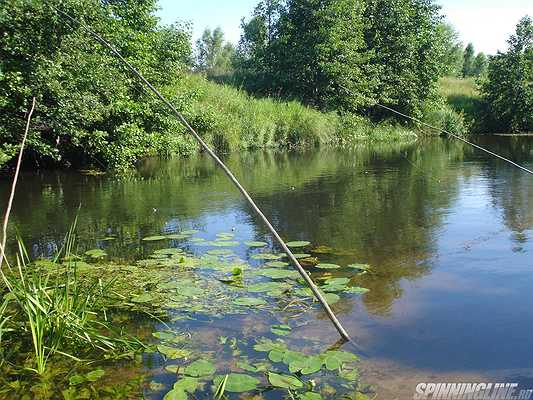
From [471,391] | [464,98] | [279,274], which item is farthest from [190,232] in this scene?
[464,98]

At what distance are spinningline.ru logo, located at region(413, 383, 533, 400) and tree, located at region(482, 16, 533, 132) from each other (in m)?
38.0

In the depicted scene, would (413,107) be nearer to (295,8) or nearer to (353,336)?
(295,8)

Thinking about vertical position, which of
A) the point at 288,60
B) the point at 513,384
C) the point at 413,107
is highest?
the point at 288,60

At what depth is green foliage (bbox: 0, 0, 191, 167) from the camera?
12.4 metres

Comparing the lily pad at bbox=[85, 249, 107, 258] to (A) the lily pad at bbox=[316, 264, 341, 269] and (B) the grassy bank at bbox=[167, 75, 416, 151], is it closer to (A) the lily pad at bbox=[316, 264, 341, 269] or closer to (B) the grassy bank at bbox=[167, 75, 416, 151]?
(A) the lily pad at bbox=[316, 264, 341, 269]

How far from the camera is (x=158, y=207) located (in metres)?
10.8

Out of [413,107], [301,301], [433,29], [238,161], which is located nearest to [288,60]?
[413,107]

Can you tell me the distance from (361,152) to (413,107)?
568 inches

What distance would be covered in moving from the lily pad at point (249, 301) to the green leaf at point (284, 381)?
1.47m

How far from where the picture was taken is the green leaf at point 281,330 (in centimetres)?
449

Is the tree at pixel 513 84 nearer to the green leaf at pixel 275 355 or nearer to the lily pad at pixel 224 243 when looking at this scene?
the lily pad at pixel 224 243

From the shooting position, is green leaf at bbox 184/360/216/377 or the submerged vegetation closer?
the submerged vegetation

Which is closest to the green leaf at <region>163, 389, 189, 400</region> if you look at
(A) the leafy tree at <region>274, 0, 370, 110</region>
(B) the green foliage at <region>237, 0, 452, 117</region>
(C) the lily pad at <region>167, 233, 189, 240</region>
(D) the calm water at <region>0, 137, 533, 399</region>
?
(D) the calm water at <region>0, 137, 533, 399</region>

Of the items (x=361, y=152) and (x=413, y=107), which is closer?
(x=361, y=152)
